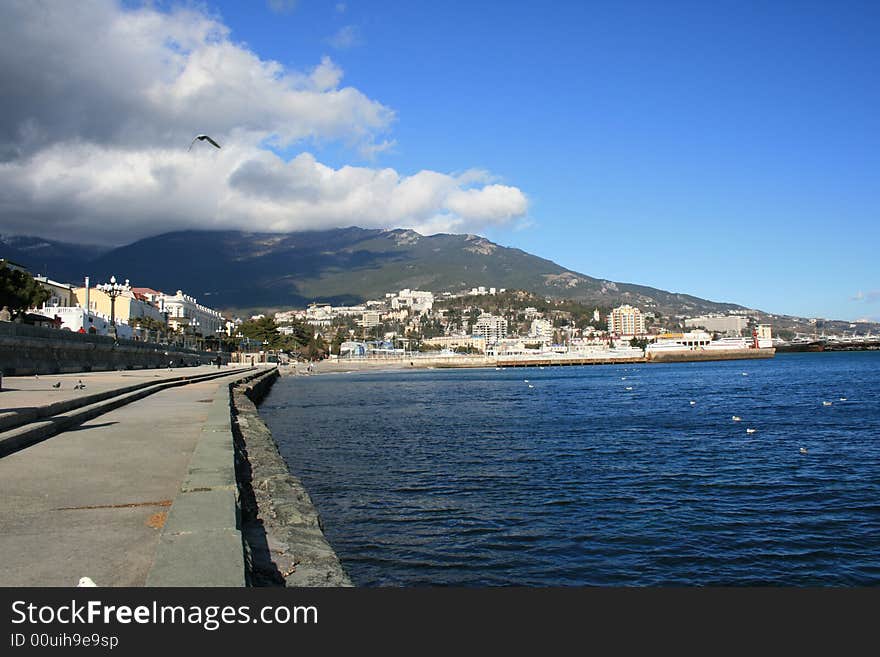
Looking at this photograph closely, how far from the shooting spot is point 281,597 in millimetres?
4160

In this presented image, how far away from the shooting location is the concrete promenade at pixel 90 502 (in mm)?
4633

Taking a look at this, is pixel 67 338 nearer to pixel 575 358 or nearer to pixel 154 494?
pixel 154 494

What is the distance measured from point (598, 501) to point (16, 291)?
5255 cm

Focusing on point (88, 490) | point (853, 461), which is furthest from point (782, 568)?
point (853, 461)

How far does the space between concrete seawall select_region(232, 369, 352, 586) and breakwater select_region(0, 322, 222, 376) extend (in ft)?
41.1

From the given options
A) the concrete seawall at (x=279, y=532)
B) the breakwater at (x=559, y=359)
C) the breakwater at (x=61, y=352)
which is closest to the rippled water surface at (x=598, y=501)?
the concrete seawall at (x=279, y=532)

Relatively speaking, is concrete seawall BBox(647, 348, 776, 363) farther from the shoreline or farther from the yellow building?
the yellow building

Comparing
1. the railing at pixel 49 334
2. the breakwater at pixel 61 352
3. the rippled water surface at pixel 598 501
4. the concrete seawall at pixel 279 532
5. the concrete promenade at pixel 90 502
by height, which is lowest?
the rippled water surface at pixel 598 501

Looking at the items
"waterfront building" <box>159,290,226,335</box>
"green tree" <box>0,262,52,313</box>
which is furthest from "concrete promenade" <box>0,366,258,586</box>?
"waterfront building" <box>159,290,226,335</box>

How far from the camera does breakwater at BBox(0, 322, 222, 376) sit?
86.2 ft

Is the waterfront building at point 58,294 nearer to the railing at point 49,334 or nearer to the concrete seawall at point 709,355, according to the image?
the railing at point 49,334

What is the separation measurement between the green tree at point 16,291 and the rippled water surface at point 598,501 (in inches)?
1409

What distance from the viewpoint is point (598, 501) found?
43.2 ft

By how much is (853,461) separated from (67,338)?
104ft
